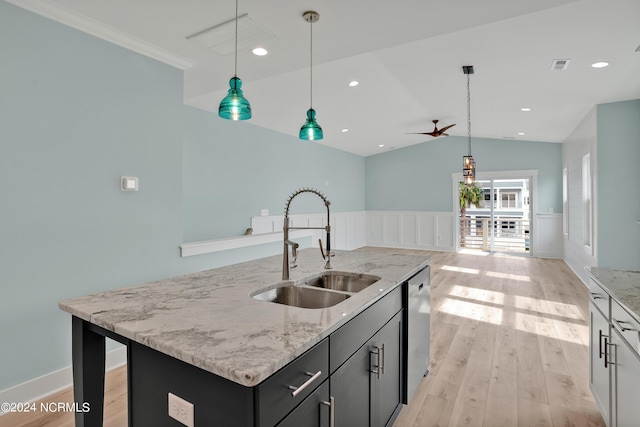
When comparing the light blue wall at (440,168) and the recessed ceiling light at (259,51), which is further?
the light blue wall at (440,168)

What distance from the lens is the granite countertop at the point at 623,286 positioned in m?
1.33

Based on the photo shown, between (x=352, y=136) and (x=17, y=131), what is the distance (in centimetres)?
592

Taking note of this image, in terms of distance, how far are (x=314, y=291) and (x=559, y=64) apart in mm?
3531

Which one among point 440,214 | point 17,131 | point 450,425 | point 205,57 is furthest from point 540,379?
point 440,214

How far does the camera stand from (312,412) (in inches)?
42.4

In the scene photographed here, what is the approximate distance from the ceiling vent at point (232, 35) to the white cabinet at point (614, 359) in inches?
101

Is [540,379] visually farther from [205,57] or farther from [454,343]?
[205,57]

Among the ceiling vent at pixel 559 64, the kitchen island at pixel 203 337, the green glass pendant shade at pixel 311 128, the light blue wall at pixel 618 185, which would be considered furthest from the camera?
the light blue wall at pixel 618 185

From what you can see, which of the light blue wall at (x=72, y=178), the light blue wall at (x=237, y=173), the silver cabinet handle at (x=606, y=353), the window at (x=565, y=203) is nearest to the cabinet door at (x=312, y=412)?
the silver cabinet handle at (x=606, y=353)

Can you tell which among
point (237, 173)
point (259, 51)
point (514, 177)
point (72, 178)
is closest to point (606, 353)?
point (259, 51)

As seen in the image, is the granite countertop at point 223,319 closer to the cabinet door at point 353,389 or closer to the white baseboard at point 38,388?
the cabinet door at point 353,389

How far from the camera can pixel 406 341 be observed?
1.95 metres

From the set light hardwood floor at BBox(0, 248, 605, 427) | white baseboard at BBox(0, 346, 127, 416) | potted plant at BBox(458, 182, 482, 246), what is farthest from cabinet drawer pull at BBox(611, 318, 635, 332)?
potted plant at BBox(458, 182, 482, 246)

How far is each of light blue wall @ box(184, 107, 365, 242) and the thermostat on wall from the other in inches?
66.4
